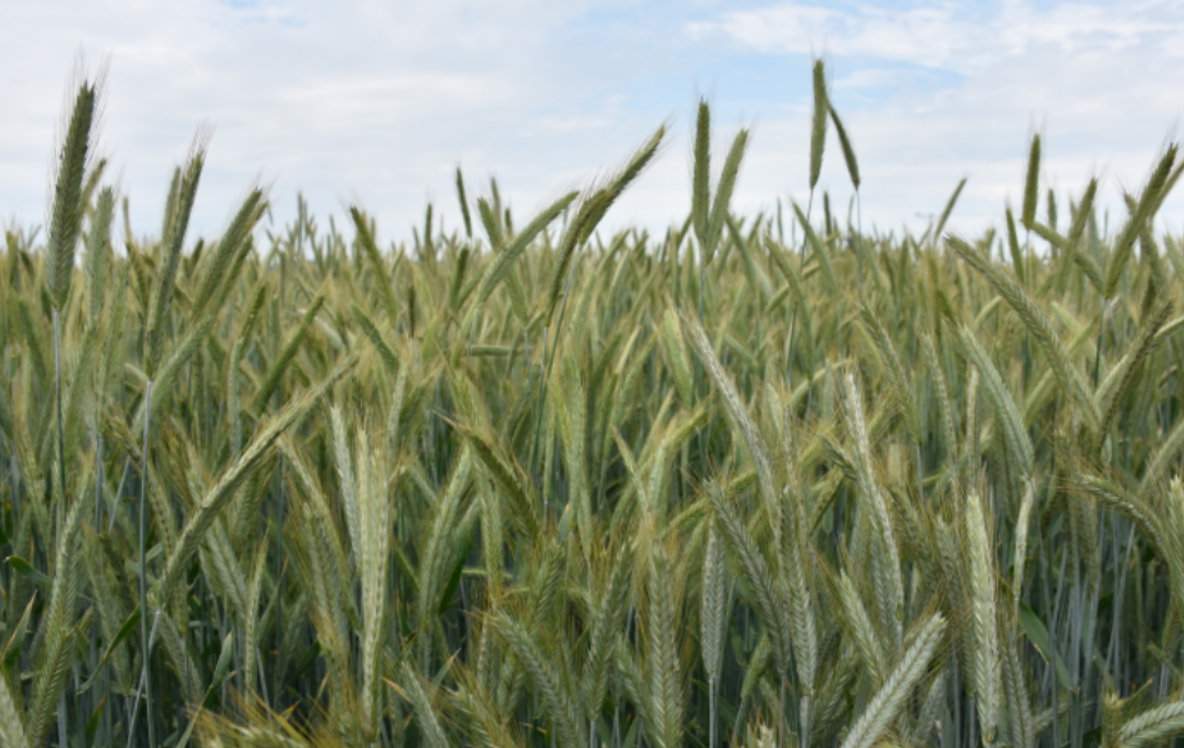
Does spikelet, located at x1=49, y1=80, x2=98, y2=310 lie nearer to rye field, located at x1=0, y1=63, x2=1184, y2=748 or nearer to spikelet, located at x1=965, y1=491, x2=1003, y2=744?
rye field, located at x1=0, y1=63, x2=1184, y2=748

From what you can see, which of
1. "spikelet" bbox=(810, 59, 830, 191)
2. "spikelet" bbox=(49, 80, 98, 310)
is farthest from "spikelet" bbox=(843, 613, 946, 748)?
"spikelet" bbox=(810, 59, 830, 191)

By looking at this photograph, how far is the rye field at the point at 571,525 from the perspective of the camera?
3.42 ft

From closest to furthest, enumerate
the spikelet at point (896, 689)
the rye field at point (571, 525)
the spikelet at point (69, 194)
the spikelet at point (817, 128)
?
1. the spikelet at point (896, 689)
2. the rye field at point (571, 525)
3. the spikelet at point (69, 194)
4. the spikelet at point (817, 128)

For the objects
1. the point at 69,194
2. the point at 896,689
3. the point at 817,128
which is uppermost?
the point at 817,128

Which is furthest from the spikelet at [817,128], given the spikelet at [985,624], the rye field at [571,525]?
the spikelet at [985,624]

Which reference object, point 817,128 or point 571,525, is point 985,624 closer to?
point 571,525

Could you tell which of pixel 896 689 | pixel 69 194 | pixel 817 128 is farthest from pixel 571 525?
pixel 817 128

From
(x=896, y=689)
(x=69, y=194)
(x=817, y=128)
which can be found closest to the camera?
(x=896, y=689)

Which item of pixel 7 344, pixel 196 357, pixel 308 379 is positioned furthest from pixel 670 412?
pixel 7 344

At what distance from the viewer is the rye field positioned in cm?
104

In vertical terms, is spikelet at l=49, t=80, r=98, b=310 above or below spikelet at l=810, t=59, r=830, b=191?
below

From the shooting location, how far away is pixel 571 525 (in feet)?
4.10

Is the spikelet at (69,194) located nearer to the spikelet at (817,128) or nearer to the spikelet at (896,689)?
the spikelet at (896,689)

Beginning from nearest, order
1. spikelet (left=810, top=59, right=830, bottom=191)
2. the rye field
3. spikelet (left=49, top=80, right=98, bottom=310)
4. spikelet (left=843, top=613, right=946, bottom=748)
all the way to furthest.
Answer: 1. spikelet (left=843, top=613, right=946, bottom=748)
2. the rye field
3. spikelet (left=49, top=80, right=98, bottom=310)
4. spikelet (left=810, top=59, right=830, bottom=191)
